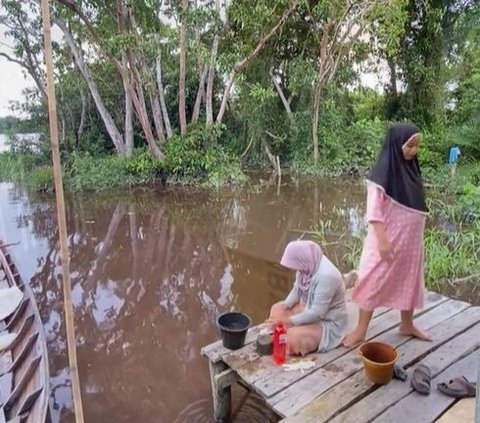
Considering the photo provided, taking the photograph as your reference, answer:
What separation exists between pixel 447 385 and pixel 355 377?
0.41m

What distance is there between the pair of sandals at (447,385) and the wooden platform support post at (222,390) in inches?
35.0

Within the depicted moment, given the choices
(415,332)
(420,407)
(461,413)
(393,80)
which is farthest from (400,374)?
(393,80)

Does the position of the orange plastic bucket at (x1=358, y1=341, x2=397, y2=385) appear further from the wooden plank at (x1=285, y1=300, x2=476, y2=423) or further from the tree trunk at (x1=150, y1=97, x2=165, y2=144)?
the tree trunk at (x1=150, y1=97, x2=165, y2=144)

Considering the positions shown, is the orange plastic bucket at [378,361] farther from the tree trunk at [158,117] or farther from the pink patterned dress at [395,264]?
the tree trunk at [158,117]

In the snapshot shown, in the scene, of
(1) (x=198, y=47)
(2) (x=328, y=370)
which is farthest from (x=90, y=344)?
(1) (x=198, y=47)

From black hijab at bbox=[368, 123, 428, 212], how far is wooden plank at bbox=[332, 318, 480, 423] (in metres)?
0.79

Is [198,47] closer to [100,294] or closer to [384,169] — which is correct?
[100,294]

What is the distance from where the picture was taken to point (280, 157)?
11.2 metres

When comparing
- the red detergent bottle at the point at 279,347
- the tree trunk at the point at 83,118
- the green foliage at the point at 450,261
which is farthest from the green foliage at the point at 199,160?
the red detergent bottle at the point at 279,347

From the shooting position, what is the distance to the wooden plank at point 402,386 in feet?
5.90

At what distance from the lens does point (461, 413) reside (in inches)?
69.1

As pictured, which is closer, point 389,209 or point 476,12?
point 389,209

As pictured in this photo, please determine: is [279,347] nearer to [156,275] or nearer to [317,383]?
[317,383]

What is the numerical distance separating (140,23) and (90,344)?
7567mm
